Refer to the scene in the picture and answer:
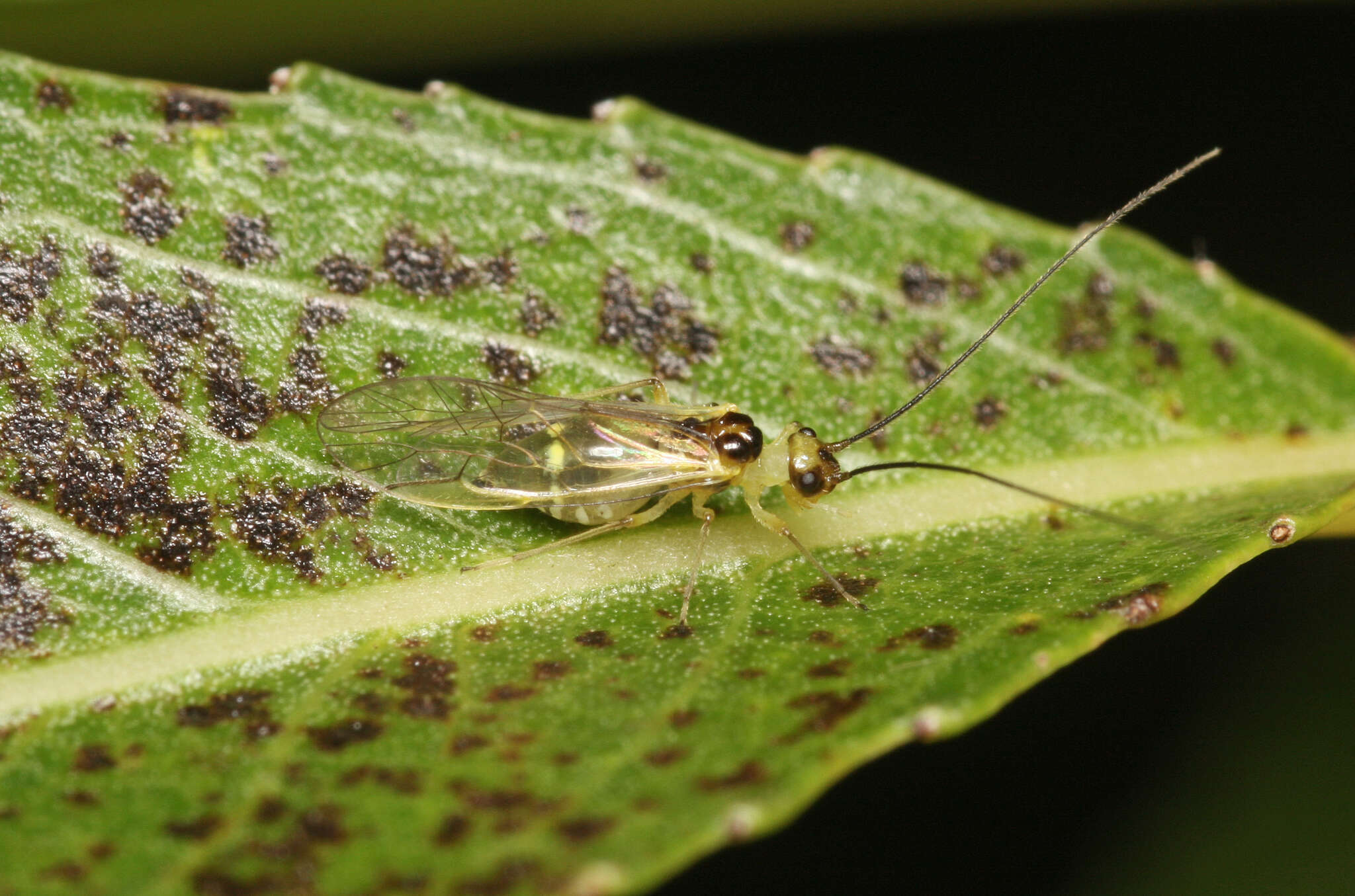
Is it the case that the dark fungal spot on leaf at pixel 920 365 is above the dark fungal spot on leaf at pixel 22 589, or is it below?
above

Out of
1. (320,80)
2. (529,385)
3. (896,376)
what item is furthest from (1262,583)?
(320,80)

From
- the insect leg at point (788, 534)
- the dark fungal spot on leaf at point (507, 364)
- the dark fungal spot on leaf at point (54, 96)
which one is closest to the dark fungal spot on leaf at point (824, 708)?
the insect leg at point (788, 534)

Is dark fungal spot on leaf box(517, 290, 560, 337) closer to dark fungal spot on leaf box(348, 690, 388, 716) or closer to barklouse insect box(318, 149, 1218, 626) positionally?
barklouse insect box(318, 149, 1218, 626)

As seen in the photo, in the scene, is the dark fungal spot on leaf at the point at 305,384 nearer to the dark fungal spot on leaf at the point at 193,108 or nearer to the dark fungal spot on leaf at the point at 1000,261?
the dark fungal spot on leaf at the point at 193,108

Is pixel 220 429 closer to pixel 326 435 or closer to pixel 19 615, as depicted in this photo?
pixel 326 435

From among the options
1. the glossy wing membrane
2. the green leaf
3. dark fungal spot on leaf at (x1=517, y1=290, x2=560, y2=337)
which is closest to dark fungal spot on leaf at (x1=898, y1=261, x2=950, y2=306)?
the green leaf

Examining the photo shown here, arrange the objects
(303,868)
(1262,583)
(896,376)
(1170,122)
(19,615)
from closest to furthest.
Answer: (303,868) < (19,615) < (896,376) < (1262,583) < (1170,122)
